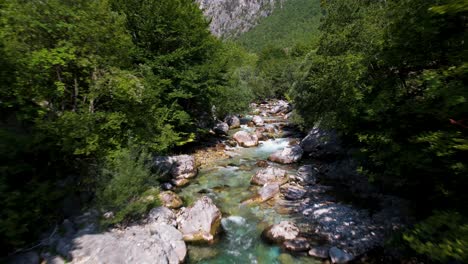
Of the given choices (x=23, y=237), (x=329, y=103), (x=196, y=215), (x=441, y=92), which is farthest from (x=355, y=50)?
(x=23, y=237)

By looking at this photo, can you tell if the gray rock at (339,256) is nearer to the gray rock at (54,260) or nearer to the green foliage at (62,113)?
the green foliage at (62,113)

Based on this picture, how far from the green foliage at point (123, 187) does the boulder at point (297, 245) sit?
523cm

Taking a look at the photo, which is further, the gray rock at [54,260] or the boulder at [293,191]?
the boulder at [293,191]

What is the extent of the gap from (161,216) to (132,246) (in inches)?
91.0

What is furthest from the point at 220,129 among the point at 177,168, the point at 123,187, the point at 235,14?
the point at 235,14

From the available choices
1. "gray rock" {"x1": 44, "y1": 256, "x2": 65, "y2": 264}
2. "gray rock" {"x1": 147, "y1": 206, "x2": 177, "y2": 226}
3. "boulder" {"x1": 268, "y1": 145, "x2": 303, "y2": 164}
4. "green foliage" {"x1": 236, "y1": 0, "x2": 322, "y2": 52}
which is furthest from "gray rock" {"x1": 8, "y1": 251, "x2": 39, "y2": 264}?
"green foliage" {"x1": 236, "y1": 0, "x2": 322, "y2": 52}

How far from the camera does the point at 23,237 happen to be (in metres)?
6.52

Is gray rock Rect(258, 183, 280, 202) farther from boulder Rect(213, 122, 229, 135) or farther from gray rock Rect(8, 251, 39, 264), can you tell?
boulder Rect(213, 122, 229, 135)

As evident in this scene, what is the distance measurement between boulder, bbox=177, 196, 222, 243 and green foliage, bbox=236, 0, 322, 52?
307 ft

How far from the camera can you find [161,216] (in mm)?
9742

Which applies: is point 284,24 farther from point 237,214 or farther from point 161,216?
point 161,216

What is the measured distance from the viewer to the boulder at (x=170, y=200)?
11.2 m

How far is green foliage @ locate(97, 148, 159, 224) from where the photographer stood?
8430mm

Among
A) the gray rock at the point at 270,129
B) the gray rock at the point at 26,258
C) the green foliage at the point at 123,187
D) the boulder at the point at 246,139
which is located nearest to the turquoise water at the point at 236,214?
the green foliage at the point at 123,187
